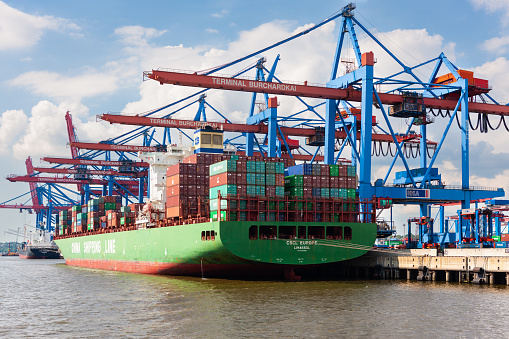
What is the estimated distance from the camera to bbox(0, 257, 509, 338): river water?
2344 cm

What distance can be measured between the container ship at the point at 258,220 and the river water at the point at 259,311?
2.53m

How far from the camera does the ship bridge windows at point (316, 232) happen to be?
44.0m

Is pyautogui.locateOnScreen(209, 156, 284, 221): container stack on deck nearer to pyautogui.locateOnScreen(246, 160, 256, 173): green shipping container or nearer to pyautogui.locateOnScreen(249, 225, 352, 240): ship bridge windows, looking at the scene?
pyautogui.locateOnScreen(246, 160, 256, 173): green shipping container

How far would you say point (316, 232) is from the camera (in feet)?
145

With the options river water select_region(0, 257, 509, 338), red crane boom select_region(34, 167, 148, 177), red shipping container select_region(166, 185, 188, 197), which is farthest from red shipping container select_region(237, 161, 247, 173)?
red crane boom select_region(34, 167, 148, 177)

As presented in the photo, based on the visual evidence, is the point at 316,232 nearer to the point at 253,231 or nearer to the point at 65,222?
the point at 253,231

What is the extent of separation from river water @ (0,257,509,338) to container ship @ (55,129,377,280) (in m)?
2.53

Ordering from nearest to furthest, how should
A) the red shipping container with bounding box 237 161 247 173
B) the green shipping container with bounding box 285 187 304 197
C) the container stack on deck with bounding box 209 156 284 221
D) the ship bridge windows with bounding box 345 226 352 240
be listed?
the container stack on deck with bounding box 209 156 284 221 < the red shipping container with bounding box 237 161 247 173 < the green shipping container with bounding box 285 187 304 197 < the ship bridge windows with bounding box 345 226 352 240

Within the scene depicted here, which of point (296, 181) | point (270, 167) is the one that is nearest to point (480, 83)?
point (296, 181)

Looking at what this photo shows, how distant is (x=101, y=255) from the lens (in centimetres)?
6844

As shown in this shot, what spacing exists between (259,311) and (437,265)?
61.5ft

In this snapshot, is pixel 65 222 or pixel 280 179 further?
pixel 65 222

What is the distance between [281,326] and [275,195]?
20.1m

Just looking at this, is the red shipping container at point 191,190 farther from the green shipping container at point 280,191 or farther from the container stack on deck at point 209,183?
the green shipping container at point 280,191
